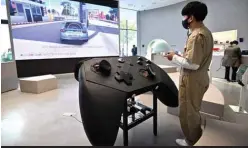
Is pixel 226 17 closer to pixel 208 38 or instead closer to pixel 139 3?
pixel 139 3

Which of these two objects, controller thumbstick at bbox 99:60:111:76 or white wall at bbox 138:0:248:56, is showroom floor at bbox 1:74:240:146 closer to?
controller thumbstick at bbox 99:60:111:76

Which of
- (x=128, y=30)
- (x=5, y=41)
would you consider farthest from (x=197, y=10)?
(x=128, y=30)

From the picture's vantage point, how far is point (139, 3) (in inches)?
420

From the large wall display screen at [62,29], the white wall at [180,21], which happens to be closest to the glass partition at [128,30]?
the white wall at [180,21]

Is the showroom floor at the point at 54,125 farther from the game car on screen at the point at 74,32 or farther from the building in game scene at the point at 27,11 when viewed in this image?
the game car on screen at the point at 74,32

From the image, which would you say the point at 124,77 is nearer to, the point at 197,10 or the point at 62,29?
the point at 197,10

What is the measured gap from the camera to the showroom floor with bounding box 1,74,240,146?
230 cm

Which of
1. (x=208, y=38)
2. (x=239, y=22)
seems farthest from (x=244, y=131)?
(x=239, y=22)

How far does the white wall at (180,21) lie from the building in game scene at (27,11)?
7.55 meters

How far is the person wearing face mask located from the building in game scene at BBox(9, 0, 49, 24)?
569cm

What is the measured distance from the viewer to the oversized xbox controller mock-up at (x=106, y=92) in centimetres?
156

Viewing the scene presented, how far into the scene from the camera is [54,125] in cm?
278

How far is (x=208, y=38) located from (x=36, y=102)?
3634mm

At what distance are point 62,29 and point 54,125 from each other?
4.95 meters
